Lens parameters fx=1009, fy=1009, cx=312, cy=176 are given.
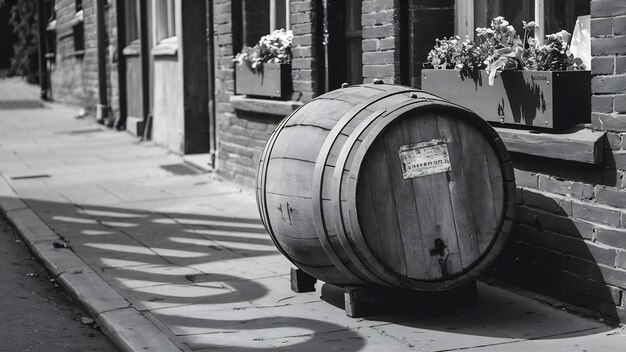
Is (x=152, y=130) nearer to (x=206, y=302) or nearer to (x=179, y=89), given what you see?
(x=179, y=89)

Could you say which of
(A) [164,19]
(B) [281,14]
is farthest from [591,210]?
(A) [164,19]

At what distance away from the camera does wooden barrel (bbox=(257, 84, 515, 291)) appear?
475cm

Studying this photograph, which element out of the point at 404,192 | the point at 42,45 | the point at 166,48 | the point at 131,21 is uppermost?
the point at 42,45

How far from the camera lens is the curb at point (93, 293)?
193 inches

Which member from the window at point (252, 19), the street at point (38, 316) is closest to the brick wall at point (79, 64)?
the window at point (252, 19)

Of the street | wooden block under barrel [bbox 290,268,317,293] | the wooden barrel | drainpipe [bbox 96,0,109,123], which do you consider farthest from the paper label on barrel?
drainpipe [bbox 96,0,109,123]

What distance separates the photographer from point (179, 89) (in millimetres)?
12891

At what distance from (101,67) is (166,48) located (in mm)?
4867

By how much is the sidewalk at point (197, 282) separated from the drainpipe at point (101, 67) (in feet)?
19.8

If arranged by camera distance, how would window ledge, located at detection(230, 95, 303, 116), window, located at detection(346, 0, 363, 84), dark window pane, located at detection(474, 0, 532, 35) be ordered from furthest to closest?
window ledge, located at detection(230, 95, 303, 116), window, located at detection(346, 0, 363, 84), dark window pane, located at detection(474, 0, 532, 35)

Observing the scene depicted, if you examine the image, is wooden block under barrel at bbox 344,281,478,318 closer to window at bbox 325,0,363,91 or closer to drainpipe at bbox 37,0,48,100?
window at bbox 325,0,363,91

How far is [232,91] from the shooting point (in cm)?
1037

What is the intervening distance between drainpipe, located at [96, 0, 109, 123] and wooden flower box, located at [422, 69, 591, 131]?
41.1ft

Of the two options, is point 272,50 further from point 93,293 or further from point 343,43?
point 93,293
